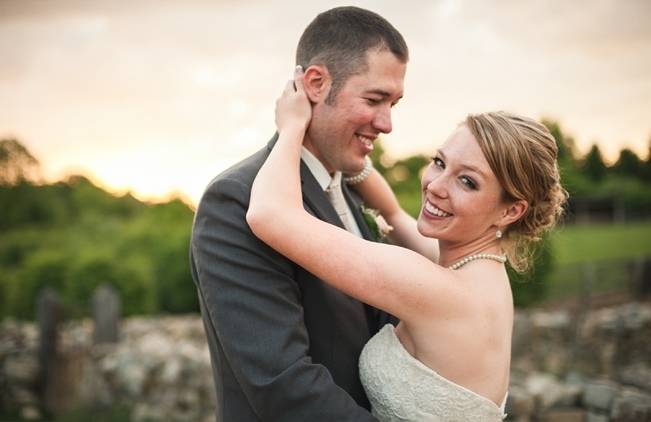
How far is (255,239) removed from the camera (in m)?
2.38

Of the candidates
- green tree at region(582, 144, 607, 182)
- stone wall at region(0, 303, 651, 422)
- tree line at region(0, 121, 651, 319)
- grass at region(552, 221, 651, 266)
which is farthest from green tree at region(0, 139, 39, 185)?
green tree at region(582, 144, 607, 182)

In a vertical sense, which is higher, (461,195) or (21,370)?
(461,195)

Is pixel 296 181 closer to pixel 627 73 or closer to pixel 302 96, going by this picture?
pixel 302 96

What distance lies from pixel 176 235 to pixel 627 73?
42.2 ft

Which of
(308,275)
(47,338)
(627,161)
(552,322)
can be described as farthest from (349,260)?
(627,161)

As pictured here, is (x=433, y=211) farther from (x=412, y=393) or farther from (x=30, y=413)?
(x=30, y=413)

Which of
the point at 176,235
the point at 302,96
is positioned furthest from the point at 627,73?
the point at 176,235

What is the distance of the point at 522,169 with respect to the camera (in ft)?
8.32

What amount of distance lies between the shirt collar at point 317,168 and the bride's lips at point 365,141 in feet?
0.76

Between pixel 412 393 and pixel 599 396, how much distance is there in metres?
3.32

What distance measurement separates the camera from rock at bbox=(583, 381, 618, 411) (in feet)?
16.2

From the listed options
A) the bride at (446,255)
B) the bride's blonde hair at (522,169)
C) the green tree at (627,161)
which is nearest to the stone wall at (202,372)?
the bride's blonde hair at (522,169)

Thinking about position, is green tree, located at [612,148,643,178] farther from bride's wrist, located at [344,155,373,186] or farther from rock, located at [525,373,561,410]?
bride's wrist, located at [344,155,373,186]

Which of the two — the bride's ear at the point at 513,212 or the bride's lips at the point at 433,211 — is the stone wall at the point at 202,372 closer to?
the bride's ear at the point at 513,212
